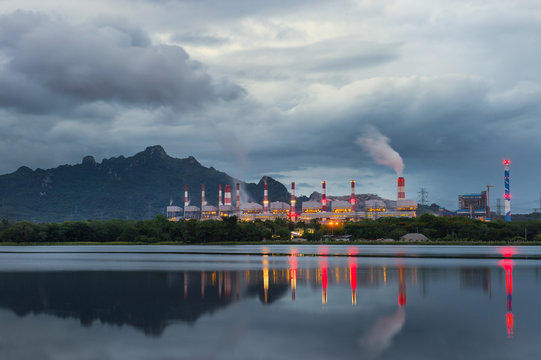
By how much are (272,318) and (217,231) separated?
10832 centimetres

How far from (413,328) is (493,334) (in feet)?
8.10

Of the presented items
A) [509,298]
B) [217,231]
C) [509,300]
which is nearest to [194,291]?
[509,300]

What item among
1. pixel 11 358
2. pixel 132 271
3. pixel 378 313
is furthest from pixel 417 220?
pixel 11 358

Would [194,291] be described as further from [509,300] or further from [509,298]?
[509,298]

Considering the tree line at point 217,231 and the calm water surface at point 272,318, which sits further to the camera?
the tree line at point 217,231

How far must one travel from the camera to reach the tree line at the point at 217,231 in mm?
124688

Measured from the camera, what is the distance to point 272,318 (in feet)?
69.4

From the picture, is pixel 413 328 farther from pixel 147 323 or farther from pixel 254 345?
pixel 147 323

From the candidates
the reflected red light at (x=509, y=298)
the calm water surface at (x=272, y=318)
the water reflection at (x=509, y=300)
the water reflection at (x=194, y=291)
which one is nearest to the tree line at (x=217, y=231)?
the reflected red light at (x=509, y=298)

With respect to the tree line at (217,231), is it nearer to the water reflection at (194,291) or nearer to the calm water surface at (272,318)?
the water reflection at (194,291)

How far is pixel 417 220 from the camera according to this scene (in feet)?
464

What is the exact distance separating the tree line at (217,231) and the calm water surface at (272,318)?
92.7 m

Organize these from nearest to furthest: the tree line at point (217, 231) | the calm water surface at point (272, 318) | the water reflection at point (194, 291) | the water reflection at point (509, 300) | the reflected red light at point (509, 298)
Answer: the calm water surface at point (272, 318) → the water reflection at point (509, 300) → the reflected red light at point (509, 298) → the water reflection at point (194, 291) → the tree line at point (217, 231)

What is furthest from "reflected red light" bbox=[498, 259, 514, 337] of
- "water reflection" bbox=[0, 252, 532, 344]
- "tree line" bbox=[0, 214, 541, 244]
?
"tree line" bbox=[0, 214, 541, 244]
